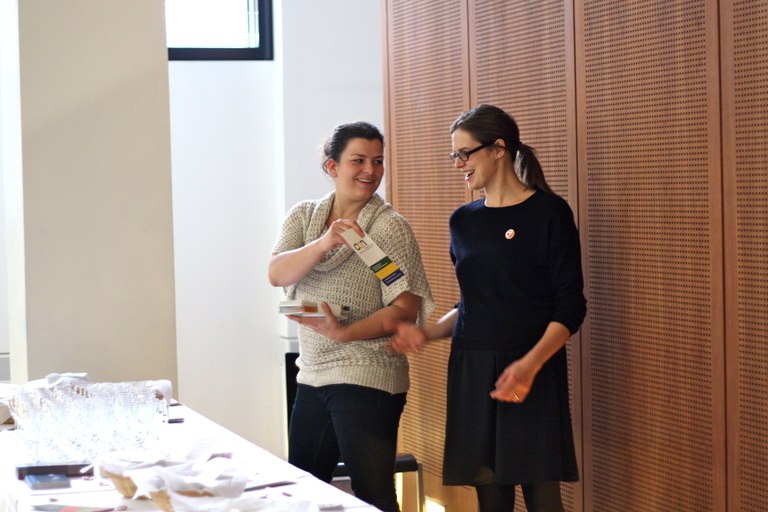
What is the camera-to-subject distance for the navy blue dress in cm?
306

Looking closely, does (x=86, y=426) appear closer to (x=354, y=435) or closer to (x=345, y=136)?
(x=354, y=435)

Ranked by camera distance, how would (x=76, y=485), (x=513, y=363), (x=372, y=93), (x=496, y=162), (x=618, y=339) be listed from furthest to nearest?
(x=372, y=93), (x=618, y=339), (x=496, y=162), (x=513, y=363), (x=76, y=485)

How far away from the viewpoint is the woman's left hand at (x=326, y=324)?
117 inches

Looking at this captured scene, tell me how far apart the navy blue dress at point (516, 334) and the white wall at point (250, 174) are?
3705 mm


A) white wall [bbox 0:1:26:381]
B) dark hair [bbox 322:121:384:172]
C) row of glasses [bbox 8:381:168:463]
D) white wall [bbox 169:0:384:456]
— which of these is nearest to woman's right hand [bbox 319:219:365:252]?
dark hair [bbox 322:121:384:172]

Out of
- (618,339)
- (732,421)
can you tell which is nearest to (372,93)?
(618,339)

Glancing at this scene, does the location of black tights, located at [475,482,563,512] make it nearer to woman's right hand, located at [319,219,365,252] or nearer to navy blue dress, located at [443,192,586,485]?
navy blue dress, located at [443,192,586,485]

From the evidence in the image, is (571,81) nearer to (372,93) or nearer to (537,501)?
(537,501)

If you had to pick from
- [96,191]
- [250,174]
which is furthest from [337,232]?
[250,174]

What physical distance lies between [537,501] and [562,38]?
1.76 meters

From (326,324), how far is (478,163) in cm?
69

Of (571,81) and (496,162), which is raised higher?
(571,81)

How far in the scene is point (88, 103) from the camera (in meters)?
3.42

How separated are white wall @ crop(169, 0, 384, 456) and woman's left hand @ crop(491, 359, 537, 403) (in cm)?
393
